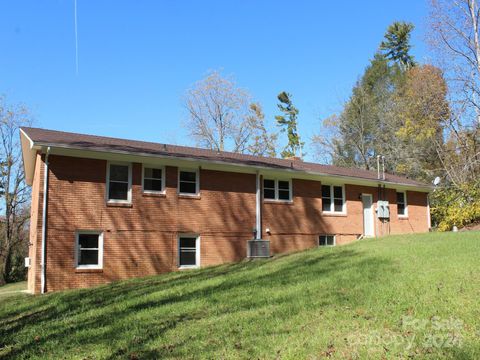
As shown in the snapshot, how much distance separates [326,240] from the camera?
2191 centimetres

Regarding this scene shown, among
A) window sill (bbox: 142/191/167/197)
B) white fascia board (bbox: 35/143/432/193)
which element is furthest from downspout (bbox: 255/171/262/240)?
window sill (bbox: 142/191/167/197)

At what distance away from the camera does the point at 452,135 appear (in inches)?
1195

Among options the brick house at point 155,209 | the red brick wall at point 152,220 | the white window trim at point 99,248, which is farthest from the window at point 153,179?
the white window trim at point 99,248

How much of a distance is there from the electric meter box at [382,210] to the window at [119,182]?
12877 mm

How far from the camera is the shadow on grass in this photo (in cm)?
706

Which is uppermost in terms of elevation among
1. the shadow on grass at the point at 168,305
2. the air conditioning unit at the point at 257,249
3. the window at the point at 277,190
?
the window at the point at 277,190

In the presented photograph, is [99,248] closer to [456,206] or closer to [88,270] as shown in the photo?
[88,270]

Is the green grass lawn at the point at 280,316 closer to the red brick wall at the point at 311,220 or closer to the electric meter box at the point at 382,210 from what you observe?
the red brick wall at the point at 311,220

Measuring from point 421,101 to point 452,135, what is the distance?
123 inches

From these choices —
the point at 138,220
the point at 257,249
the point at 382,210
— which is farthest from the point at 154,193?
the point at 382,210

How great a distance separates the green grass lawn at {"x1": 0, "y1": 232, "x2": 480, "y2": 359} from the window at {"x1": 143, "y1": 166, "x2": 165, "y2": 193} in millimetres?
5435

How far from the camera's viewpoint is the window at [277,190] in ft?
66.4

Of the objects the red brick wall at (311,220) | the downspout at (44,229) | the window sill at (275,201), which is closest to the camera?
the downspout at (44,229)

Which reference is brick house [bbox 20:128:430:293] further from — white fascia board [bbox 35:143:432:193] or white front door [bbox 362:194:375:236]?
white front door [bbox 362:194:375:236]
